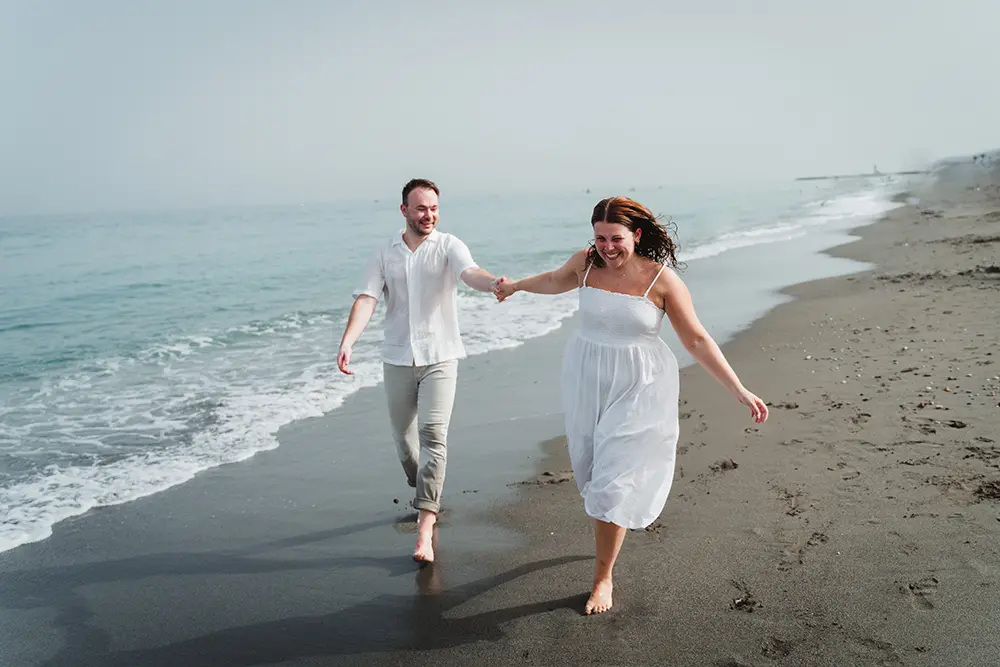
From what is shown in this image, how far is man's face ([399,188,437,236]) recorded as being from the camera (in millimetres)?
4820

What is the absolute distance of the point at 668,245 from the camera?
152 inches

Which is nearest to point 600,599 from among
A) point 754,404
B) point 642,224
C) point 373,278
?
point 754,404

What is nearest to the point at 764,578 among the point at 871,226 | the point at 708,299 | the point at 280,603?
the point at 280,603

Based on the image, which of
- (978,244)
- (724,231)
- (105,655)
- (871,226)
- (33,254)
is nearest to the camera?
(105,655)

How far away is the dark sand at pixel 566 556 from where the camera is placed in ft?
12.0

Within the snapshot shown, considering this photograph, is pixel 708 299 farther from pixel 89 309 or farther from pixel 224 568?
pixel 89 309

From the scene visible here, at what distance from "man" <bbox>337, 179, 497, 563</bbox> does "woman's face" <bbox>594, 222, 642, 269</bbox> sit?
3.77 feet

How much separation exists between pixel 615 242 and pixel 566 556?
193 centimetres

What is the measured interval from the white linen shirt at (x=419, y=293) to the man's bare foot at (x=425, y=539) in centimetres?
95

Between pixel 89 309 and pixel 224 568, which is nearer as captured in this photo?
pixel 224 568

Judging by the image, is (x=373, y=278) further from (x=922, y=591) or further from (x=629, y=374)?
(x=922, y=591)

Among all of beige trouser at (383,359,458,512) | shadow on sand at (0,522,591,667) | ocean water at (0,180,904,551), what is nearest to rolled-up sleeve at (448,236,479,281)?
beige trouser at (383,359,458,512)

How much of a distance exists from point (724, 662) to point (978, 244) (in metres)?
16.2

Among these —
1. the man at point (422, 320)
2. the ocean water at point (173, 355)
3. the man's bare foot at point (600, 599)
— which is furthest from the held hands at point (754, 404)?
the ocean water at point (173, 355)
